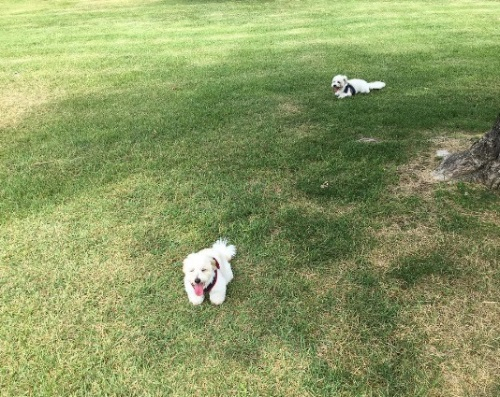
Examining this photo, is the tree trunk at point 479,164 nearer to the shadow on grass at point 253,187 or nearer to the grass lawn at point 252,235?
the grass lawn at point 252,235

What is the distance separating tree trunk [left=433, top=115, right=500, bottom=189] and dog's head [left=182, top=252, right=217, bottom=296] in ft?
10.6

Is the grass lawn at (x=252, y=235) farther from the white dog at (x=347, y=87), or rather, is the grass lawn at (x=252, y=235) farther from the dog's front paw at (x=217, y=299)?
the white dog at (x=347, y=87)

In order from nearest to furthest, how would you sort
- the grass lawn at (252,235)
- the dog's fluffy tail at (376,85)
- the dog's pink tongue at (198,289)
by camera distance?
1. the grass lawn at (252,235)
2. the dog's pink tongue at (198,289)
3. the dog's fluffy tail at (376,85)

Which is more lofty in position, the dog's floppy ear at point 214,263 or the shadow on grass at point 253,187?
the dog's floppy ear at point 214,263

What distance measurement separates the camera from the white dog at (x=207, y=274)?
362 centimetres

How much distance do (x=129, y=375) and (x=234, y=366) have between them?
2.66ft

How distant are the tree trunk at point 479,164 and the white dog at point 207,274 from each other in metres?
2.97

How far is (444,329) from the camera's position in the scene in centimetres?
351

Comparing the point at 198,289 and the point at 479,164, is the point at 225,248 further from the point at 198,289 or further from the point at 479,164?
the point at 479,164

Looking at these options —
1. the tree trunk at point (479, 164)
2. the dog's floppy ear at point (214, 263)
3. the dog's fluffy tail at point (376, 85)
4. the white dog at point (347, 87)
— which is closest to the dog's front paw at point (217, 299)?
the dog's floppy ear at point (214, 263)

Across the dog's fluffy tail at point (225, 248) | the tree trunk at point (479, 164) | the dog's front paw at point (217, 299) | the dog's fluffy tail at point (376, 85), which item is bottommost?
the dog's front paw at point (217, 299)

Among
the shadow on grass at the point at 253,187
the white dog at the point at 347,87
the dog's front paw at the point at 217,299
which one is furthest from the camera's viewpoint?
the white dog at the point at 347,87

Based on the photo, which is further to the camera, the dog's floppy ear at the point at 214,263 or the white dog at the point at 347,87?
the white dog at the point at 347,87

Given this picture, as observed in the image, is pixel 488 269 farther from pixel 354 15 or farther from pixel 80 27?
pixel 80 27
